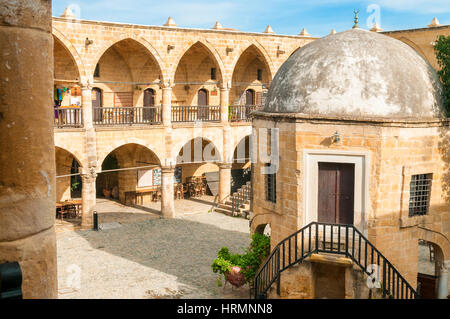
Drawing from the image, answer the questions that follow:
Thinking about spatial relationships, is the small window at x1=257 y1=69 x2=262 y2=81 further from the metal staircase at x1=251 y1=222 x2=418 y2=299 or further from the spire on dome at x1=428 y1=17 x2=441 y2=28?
the metal staircase at x1=251 y1=222 x2=418 y2=299

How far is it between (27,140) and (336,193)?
8048mm

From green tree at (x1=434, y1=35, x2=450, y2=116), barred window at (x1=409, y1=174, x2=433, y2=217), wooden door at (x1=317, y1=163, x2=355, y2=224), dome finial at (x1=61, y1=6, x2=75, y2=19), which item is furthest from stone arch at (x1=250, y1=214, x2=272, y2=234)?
dome finial at (x1=61, y1=6, x2=75, y2=19)

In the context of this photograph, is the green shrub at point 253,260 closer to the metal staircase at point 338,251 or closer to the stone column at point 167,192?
the metal staircase at point 338,251

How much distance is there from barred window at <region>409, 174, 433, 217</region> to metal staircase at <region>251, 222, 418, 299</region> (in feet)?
4.52

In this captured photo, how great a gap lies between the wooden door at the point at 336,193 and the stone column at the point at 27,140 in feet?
25.4

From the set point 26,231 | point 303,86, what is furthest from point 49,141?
point 303,86

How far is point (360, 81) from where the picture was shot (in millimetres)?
9867

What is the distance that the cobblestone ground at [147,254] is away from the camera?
1290 centimetres

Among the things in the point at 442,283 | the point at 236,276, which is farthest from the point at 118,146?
the point at 442,283

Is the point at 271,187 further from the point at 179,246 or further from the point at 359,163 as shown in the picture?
the point at 179,246

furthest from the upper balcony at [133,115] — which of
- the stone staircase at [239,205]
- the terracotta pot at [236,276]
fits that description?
the terracotta pot at [236,276]

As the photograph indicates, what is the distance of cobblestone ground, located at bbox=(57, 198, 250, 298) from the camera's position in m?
12.9

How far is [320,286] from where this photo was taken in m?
10.2
